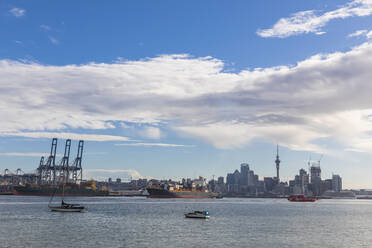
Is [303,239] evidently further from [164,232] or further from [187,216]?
[187,216]

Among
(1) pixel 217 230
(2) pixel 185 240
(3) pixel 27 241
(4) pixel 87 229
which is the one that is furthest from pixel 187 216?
(3) pixel 27 241

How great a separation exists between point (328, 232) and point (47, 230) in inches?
2146

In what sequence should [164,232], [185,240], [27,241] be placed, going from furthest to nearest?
1. [164,232]
2. [185,240]
3. [27,241]

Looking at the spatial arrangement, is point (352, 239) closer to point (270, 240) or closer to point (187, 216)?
point (270, 240)

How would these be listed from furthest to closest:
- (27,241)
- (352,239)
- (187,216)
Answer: (187,216) < (352,239) < (27,241)

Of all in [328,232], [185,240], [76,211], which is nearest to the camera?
[185,240]

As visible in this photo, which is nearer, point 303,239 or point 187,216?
point 303,239

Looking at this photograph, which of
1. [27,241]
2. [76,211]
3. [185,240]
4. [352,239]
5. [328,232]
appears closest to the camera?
[27,241]

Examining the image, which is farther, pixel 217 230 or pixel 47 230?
pixel 217 230

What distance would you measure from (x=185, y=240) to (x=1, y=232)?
32.8 metres

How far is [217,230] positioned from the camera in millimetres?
81562

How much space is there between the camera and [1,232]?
234 feet

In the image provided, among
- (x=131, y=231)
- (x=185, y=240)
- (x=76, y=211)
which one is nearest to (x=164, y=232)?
(x=131, y=231)

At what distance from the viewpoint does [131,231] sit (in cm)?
7700
